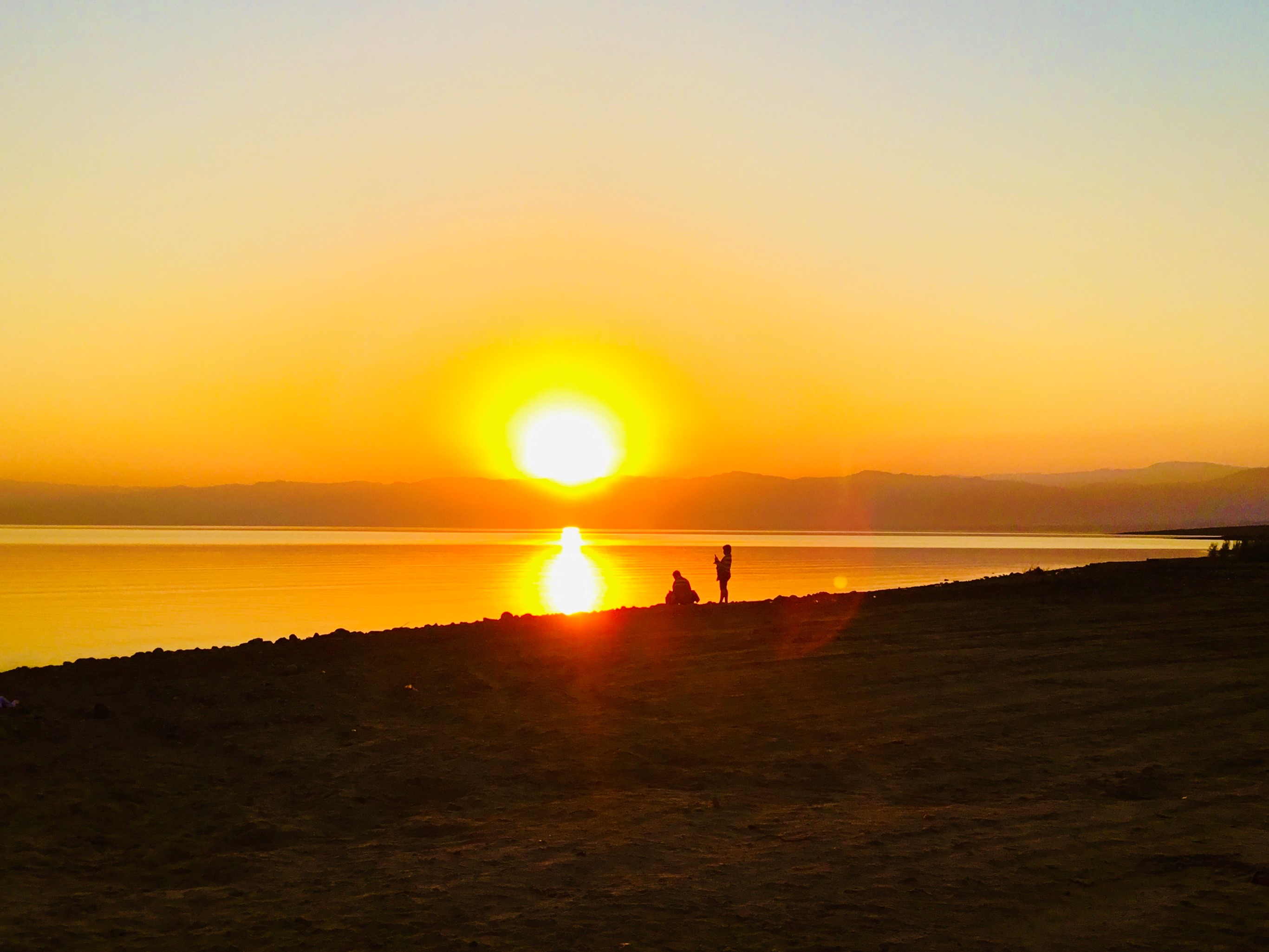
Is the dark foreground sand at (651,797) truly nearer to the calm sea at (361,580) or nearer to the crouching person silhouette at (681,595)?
Result: the crouching person silhouette at (681,595)

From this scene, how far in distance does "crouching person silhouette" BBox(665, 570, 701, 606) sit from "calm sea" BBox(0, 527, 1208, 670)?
6.14 meters

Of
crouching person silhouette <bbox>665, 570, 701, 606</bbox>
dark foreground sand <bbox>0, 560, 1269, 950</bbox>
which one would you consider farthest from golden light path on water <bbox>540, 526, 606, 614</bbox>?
dark foreground sand <bbox>0, 560, 1269, 950</bbox>

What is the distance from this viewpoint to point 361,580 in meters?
43.0

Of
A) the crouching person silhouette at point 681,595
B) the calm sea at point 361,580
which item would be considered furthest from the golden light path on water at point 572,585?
the crouching person silhouette at point 681,595

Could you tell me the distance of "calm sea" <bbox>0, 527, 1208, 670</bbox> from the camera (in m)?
25.5

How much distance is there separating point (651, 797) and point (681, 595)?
1538 cm

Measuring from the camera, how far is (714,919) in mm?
5887

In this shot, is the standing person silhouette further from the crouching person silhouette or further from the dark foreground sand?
the dark foreground sand

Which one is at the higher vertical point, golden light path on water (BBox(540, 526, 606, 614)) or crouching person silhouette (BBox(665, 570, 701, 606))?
golden light path on water (BBox(540, 526, 606, 614))

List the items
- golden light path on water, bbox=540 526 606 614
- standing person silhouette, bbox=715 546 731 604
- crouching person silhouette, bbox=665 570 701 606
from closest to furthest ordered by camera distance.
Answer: crouching person silhouette, bbox=665 570 701 606 < standing person silhouette, bbox=715 546 731 604 < golden light path on water, bbox=540 526 606 614

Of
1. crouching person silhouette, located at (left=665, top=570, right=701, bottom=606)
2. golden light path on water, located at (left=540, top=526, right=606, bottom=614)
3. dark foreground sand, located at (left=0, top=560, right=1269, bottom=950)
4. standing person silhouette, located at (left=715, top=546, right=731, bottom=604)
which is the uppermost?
golden light path on water, located at (left=540, top=526, right=606, bottom=614)

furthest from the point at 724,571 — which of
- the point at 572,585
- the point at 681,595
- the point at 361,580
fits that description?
the point at 361,580

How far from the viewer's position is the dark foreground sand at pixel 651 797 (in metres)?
5.88

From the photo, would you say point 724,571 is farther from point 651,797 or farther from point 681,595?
point 651,797
